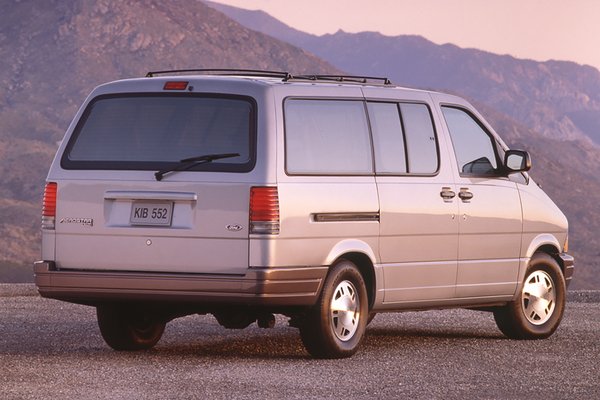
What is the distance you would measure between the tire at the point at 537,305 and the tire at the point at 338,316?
2258mm

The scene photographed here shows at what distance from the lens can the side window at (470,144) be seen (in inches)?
453

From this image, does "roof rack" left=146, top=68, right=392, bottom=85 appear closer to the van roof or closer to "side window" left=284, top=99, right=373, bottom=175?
the van roof

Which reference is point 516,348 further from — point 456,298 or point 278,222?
point 278,222

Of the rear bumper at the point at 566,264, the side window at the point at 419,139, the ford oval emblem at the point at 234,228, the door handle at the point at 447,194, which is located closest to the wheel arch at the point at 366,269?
the side window at the point at 419,139

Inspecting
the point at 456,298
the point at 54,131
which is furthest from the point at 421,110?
the point at 54,131

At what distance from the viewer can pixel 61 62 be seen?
167 meters

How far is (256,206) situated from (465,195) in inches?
98.5

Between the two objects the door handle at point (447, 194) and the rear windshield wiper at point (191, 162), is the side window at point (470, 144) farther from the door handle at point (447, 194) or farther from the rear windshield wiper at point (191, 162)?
the rear windshield wiper at point (191, 162)

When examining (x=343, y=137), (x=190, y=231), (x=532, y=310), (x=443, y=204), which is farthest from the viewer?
(x=532, y=310)

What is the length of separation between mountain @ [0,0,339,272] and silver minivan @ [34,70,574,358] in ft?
365

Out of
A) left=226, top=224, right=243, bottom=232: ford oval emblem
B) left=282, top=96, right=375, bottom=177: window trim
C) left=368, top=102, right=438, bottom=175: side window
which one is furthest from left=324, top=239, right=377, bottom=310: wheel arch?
left=226, top=224, right=243, bottom=232: ford oval emblem

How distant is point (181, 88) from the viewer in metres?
10.1

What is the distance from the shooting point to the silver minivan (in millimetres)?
9570

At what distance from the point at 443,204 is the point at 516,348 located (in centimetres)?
141
